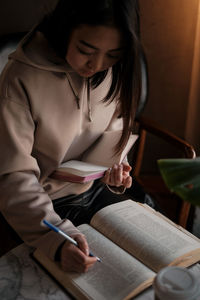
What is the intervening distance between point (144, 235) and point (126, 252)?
0.06 m

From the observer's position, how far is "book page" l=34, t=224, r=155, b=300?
792 millimetres

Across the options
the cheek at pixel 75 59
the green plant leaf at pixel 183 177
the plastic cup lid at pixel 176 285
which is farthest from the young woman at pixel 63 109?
the green plant leaf at pixel 183 177

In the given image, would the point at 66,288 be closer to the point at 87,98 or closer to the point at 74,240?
the point at 74,240

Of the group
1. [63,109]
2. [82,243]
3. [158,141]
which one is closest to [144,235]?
[82,243]

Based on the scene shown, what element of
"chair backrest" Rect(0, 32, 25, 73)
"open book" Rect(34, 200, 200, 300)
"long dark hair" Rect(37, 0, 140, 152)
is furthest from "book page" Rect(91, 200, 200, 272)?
"chair backrest" Rect(0, 32, 25, 73)

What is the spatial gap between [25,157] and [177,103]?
1.19 meters

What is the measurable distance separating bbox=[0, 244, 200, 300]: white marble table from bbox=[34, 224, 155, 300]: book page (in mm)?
18

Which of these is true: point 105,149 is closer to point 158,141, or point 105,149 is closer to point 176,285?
point 176,285

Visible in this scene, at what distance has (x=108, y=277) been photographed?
83cm

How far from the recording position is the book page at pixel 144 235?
34.8 inches

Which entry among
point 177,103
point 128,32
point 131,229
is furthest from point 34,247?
point 177,103

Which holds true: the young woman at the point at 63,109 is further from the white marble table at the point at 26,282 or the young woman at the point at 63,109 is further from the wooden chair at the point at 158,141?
the wooden chair at the point at 158,141

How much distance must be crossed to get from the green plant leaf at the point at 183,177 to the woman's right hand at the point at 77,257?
0.32 metres

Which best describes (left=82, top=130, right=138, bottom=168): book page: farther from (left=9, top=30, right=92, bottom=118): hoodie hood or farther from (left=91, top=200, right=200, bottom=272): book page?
(left=9, top=30, right=92, bottom=118): hoodie hood
